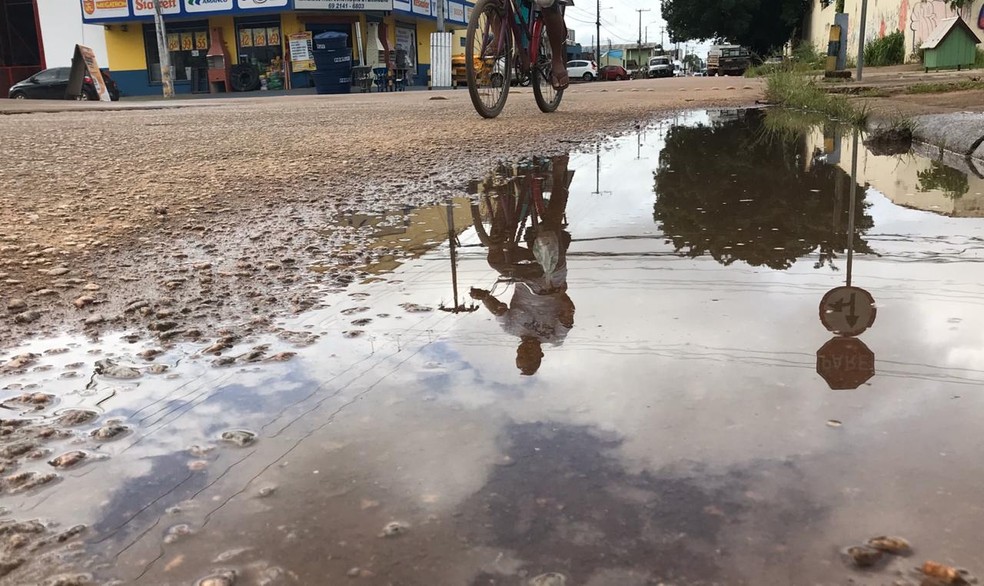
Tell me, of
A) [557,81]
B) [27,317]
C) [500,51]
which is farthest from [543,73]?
[27,317]

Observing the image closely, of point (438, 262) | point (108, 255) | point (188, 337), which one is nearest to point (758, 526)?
point (188, 337)

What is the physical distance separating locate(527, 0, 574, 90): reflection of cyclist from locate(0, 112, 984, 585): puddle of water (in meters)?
5.10

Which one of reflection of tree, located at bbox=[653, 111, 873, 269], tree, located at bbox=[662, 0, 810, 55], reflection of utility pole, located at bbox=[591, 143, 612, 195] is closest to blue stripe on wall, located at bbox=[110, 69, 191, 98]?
tree, located at bbox=[662, 0, 810, 55]

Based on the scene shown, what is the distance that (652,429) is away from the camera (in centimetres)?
132

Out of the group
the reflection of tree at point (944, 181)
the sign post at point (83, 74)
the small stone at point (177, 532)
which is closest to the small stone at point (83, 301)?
the small stone at point (177, 532)

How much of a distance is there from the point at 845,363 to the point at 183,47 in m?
33.4

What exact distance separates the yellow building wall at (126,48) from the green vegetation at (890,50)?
2703cm

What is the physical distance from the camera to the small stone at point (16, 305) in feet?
6.77

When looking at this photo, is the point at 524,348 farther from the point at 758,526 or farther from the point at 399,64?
the point at 399,64

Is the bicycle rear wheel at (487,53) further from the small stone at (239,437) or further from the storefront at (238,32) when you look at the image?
the storefront at (238,32)

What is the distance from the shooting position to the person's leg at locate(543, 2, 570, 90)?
7.14 m

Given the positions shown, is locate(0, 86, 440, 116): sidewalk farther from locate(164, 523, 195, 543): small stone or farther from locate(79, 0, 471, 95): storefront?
locate(164, 523, 195, 543): small stone

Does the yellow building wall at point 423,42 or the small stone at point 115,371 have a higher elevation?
the yellow building wall at point 423,42

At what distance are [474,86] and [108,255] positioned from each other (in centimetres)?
506
